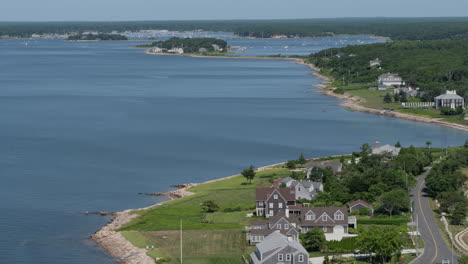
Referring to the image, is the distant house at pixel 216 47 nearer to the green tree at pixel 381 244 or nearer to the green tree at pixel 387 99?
the green tree at pixel 387 99

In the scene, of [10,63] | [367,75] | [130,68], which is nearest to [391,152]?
[367,75]

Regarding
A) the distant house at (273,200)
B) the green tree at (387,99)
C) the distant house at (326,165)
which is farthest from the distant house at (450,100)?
the distant house at (273,200)

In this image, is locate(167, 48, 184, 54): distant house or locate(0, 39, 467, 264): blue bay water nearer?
locate(0, 39, 467, 264): blue bay water

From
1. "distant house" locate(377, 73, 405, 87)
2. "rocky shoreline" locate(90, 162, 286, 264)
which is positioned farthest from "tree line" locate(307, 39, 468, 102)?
"rocky shoreline" locate(90, 162, 286, 264)

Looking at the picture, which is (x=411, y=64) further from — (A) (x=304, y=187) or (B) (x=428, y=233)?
(B) (x=428, y=233)

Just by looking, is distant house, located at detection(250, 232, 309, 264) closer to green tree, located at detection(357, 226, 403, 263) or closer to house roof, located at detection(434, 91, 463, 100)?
green tree, located at detection(357, 226, 403, 263)
